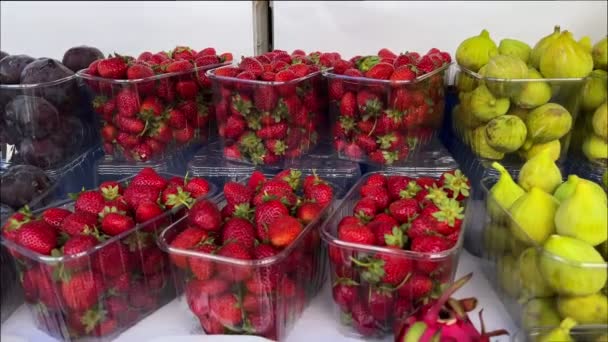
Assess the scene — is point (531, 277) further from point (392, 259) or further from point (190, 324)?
point (190, 324)

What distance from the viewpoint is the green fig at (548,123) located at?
95 cm

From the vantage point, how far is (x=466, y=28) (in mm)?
1556

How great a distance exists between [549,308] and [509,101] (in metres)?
0.40

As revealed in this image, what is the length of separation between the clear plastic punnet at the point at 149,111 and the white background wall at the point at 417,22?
533mm

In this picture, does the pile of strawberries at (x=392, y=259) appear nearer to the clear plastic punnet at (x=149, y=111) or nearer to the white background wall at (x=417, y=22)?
the clear plastic punnet at (x=149, y=111)

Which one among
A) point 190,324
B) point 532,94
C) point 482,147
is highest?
point 532,94

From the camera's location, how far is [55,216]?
854 millimetres

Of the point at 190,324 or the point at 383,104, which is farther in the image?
the point at 383,104

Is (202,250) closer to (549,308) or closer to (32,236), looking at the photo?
(32,236)

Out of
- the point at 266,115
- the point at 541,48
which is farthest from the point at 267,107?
the point at 541,48

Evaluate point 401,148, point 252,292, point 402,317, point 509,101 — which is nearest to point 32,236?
point 252,292

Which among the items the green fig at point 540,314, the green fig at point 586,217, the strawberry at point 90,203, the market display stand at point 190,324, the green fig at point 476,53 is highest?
the green fig at point 476,53

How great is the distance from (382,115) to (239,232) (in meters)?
0.39

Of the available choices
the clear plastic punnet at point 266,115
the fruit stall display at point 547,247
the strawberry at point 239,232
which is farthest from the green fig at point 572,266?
the clear plastic punnet at point 266,115
